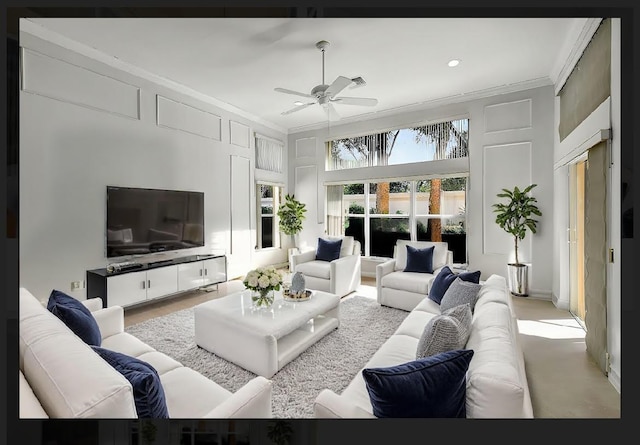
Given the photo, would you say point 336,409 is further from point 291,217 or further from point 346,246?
point 291,217

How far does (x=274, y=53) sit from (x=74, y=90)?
2172 millimetres

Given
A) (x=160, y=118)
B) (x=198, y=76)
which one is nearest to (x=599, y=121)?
(x=198, y=76)

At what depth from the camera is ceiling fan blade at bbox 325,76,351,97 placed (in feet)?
9.54

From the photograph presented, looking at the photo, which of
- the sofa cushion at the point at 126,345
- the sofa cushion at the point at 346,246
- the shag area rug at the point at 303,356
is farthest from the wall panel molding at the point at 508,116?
the sofa cushion at the point at 126,345

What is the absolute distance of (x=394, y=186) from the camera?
18.1 feet

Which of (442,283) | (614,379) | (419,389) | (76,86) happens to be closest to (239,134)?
(76,86)

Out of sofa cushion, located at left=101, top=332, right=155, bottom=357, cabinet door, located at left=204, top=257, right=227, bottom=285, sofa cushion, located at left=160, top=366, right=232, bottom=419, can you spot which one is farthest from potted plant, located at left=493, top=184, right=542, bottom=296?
sofa cushion, located at left=101, top=332, right=155, bottom=357

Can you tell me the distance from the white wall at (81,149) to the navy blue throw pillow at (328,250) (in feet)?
6.87

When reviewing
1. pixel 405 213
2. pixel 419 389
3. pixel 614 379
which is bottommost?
pixel 614 379

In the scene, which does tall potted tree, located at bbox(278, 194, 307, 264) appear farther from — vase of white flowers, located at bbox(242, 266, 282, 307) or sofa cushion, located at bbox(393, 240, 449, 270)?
vase of white flowers, located at bbox(242, 266, 282, 307)

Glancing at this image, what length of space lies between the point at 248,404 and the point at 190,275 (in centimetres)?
329

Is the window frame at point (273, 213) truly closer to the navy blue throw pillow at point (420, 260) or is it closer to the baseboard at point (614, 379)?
the navy blue throw pillow at point (420, 260)

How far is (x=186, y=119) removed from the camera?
4.48m

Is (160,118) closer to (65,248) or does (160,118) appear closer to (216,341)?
(65,248)
